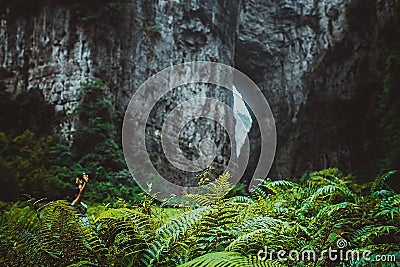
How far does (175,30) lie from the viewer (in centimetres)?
1216

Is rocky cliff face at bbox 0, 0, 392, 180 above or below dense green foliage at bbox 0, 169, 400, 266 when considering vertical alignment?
above

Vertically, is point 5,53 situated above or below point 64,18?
below

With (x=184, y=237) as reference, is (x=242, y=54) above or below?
above

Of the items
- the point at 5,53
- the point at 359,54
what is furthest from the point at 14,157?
the point at 359,54

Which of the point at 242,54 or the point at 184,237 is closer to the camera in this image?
the point at 184,237

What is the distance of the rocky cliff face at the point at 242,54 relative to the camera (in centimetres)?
1036

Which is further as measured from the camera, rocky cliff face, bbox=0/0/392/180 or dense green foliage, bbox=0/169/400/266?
rocky cliff face, bbox=0/0/392/180

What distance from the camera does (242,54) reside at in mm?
16719

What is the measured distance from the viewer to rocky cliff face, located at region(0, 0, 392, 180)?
1036 cm

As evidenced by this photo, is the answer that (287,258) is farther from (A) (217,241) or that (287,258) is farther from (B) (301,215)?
(B) (301,215)

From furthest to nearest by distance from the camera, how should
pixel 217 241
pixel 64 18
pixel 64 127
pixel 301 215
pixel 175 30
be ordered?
1. pixel 175 30
2. pixel 64 18
3. pixel 64 127
4. pixel 301 215
5. pixel 217 241

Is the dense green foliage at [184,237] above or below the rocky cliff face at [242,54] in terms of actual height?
below

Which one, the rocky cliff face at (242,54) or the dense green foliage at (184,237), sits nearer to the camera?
the dense green foliage at (184,237)

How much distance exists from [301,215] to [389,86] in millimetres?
6949
